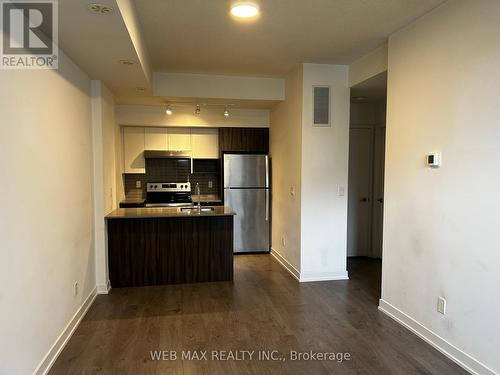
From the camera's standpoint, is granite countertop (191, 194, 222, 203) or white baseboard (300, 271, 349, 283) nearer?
white baseboard (300, 271, 349, 283)

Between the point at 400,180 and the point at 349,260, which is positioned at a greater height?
the point at 400,180

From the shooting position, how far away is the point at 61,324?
106 inches

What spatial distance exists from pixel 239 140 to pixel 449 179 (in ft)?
11.9

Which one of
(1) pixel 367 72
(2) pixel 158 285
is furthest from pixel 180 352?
(1) pixel 367 72

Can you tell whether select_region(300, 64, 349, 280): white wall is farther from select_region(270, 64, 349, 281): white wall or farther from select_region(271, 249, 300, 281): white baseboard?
select_region(271, 249, 300, 281): white baseboard

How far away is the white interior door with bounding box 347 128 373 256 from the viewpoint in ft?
17.7

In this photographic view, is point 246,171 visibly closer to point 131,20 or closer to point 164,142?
point 164,142

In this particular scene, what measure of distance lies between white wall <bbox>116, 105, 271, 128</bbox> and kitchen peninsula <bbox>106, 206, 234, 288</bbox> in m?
1.78

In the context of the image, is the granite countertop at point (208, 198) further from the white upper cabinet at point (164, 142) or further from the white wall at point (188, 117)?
the white wall at point (188, 117)

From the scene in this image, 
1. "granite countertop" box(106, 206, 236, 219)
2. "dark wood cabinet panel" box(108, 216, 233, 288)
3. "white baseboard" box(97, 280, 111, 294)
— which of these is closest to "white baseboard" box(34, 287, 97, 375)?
Result: "white baseboard" box(97, 280, 111, 294)

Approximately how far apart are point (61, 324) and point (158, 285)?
58.9 inches

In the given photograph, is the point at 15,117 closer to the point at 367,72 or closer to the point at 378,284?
the point at 367,72

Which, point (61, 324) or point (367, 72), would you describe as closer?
point (61, 324)

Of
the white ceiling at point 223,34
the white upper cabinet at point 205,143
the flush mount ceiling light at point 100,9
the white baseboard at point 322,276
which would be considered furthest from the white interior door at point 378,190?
the flush mount ceiling light at point 100,9
